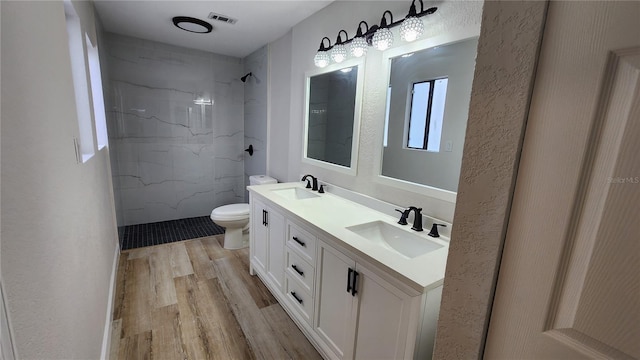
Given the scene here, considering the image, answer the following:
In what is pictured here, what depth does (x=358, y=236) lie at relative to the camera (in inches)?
57.3

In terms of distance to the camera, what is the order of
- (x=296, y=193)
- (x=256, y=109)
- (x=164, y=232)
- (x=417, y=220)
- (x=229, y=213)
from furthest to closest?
1. (x=256, y=109)
2. (x=164, y=232)
3. (x=229, y=213)
4. (x=296, y=193)
5. (x=417, y=220)

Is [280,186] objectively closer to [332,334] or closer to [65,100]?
[332,334]

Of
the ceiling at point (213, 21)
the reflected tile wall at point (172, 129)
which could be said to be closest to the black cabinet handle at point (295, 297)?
the ceiling at point (213, 21)

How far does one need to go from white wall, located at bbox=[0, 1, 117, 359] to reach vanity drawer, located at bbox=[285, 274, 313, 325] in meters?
1.07

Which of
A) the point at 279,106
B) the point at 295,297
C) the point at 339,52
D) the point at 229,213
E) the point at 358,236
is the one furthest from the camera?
the point at 279,106

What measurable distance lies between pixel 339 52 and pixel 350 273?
1.55m

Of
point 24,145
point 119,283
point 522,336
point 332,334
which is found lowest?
point 119,283

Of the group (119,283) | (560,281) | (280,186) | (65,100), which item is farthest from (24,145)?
(119,283)

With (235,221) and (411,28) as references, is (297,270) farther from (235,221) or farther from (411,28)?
(411,28)

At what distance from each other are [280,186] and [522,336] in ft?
6.90

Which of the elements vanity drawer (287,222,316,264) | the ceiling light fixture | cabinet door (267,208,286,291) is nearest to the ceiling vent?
the ceiling light fixture

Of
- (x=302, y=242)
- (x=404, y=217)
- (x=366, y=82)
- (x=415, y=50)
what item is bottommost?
(x=302, y=242)

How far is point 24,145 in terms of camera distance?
2.28ft

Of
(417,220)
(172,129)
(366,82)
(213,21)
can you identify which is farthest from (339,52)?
(172,129)
